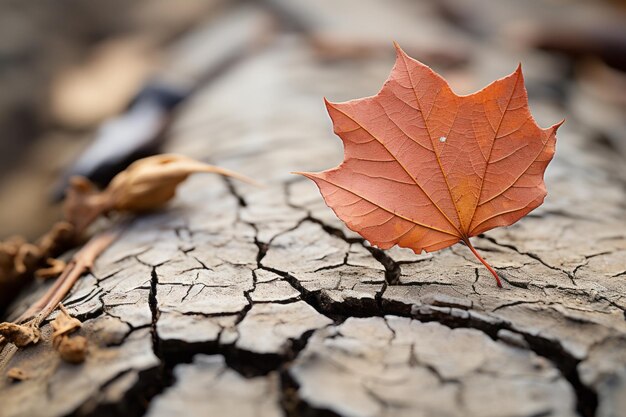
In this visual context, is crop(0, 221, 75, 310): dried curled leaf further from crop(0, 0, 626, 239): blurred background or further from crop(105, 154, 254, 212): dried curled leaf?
crop(0, 0, 626, 239): blurred background

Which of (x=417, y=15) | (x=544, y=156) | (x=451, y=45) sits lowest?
(x=544, y=156)

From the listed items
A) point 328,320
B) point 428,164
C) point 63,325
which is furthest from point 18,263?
point 428,164

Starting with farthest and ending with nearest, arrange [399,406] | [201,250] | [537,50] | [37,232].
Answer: [537,50] → [37,232] → [201,250] → [399,406]

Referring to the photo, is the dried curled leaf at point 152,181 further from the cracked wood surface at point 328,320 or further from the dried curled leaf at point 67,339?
the dried curled leaf at point 67,339

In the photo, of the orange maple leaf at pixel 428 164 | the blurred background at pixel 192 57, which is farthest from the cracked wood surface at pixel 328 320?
the blurred background at pixel 192 57

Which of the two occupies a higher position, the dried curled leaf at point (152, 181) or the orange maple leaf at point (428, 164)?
the orange maple leaf at point (428, 164)

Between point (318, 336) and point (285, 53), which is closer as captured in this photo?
point (318, 336)

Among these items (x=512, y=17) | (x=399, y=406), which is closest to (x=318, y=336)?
(x=399, y=406)

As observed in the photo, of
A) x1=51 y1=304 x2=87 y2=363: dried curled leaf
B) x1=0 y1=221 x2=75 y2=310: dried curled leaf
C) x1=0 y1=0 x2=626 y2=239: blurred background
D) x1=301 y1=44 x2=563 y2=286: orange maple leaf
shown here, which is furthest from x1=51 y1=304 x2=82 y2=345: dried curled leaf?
x1=0 y1=0 x2=626 y2=239: blurred background

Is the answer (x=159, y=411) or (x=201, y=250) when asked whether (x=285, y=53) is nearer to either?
(x=201, y=250)
